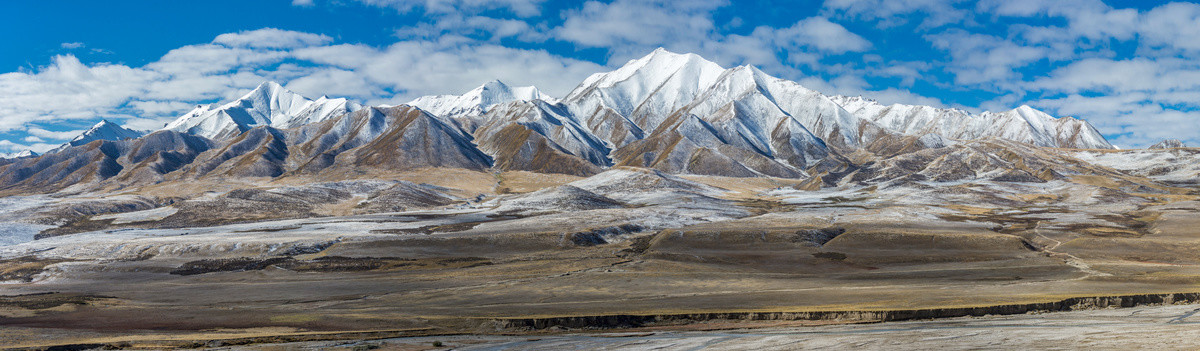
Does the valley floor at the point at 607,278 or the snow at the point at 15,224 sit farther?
the snow at the point at 15,224

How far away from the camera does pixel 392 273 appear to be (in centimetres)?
7694

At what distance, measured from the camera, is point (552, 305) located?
5378 centimetres

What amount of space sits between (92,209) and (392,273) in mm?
118679

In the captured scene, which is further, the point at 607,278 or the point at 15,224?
the point at 15,224

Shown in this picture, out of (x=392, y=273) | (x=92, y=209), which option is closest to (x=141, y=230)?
(x=92, y=209)

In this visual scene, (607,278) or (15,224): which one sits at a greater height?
(15,224)

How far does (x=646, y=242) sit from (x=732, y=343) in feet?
212

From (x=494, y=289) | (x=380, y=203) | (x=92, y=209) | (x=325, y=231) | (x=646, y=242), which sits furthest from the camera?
(x=380, y=203)

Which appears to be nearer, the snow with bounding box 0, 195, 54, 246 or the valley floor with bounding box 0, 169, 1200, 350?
the valley floor with bounding box 0, 169, 1200, 350

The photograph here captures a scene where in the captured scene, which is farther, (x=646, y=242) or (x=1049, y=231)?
(x=1049, y=231)

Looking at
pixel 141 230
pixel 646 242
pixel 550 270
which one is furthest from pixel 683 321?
pixel 141 230

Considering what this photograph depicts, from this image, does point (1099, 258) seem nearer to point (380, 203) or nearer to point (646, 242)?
point (646, 242)

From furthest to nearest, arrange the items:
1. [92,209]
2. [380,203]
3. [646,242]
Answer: [380,203]
[92,209]
[646,242]

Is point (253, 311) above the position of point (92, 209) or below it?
below
